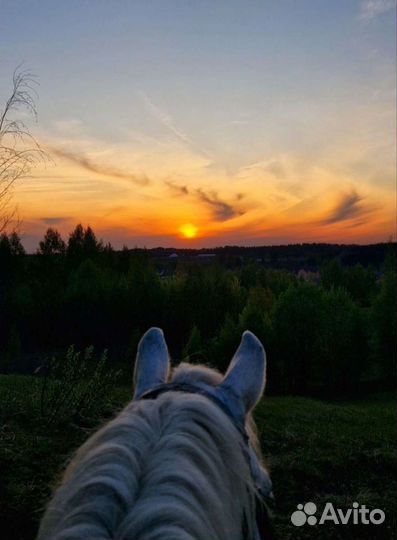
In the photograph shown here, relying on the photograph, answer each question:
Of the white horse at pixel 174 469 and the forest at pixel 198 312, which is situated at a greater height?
the white horse at pixel 174 469

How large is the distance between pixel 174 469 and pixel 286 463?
6067 mm

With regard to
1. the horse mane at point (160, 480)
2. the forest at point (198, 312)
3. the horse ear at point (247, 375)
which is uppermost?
the horse ear at point (247, 375)

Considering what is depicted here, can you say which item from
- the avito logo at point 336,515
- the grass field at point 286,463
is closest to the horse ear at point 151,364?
the grass field at point 286,463

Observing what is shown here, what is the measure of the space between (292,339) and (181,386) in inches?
768

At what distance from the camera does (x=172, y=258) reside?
57.5 metres

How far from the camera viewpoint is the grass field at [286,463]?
4660 mm

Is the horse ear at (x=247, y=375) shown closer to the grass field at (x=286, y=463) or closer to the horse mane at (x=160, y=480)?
the horse mane at (x=160, y=480)

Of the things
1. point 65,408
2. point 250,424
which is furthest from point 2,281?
point 250,424

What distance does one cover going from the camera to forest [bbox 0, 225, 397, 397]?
20.6 meters

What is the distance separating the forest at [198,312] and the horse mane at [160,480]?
6137mm

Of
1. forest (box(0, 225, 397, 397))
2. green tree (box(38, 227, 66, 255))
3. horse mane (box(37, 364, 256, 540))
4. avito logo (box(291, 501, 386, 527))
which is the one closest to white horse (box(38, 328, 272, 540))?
horse mane (box(37, 364, 256, 540))

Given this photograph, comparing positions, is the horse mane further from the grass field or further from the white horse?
the grass field

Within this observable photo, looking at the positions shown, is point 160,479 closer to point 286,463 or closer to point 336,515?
point 336,515

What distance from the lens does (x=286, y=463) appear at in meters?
6.61
